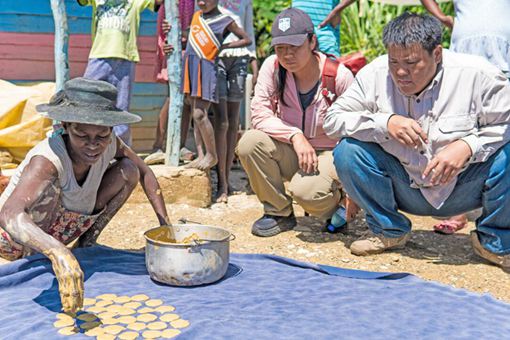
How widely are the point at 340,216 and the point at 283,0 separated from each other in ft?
17.1

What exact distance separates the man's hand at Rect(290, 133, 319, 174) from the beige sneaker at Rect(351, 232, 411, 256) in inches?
19.6

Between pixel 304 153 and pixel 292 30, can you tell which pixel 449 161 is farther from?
pixel 292 30

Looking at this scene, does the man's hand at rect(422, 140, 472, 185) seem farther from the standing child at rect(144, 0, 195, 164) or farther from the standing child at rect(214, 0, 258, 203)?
the standing child at rect(144, 0, 195, 164)

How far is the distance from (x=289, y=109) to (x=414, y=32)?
107 cm

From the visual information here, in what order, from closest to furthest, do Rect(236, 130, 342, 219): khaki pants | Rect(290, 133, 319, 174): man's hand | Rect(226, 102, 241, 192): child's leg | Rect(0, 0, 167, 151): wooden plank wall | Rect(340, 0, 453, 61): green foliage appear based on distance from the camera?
Rect(290, 133, 319, 174): man's hand
Rect(236, 130, 342, 219): khaki pants
Rect(226, 102, 241, 192): child's leg
Rect(0, 0, 167, 151): wooden plank wall
Rect(340, 0, 453, 61): green foliage

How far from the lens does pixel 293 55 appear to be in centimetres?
401

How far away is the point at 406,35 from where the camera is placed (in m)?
3.36

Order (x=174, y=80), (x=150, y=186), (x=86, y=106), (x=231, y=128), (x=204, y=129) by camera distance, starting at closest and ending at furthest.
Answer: (x=86, y=106)
(x=150, y=186)
(x=204, y=129)
(x=174, y=80)
(x=231, y=128)

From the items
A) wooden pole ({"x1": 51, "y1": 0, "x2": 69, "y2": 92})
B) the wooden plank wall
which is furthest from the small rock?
the wooden plank wall

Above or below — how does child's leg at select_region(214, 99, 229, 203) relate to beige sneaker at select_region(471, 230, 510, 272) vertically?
above

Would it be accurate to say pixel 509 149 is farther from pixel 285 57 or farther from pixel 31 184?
pixel 31 184

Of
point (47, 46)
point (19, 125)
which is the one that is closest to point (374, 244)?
point (19, 125)

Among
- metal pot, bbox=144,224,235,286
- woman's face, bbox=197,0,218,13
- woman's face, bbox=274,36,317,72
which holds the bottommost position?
metal pot, bbox=144,224,235,286

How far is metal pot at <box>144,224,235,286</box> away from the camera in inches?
120
